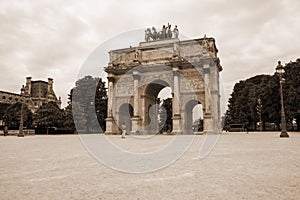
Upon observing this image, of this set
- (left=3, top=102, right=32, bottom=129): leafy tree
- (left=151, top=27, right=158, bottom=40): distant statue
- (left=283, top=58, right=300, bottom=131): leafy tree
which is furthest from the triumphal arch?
(left=3, top=102, right=32, bottom=129): leafy tree

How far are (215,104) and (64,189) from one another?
101 feet

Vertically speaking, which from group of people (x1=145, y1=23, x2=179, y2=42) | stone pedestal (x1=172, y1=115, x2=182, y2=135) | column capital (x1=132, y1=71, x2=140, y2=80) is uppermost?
group of people (x1=145, y1=23, x2=179, y2=42)

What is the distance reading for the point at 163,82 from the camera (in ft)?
122

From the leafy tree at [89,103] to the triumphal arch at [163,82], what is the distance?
1160 centimetres

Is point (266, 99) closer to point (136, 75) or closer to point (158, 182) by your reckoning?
point (136, 75)

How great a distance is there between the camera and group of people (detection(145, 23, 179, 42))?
38031 millimetres

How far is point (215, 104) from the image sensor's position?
110 feet

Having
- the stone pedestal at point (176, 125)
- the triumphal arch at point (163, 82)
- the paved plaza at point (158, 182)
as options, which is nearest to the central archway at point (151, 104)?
the triumphal arch at point (163, 82)

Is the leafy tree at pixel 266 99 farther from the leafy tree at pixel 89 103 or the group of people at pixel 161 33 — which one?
the leafy tree at pixel 89 103

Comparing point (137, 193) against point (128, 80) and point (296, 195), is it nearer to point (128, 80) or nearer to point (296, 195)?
point (296, 195)

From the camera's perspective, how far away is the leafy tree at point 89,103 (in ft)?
156

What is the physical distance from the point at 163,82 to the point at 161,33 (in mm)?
7606

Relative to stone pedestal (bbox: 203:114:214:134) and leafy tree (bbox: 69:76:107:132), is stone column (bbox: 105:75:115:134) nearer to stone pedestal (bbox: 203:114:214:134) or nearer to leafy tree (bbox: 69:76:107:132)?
leafy tree (bbox: 69:76:107:132)

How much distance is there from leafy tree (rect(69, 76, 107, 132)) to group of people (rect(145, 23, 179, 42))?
18154 mm
